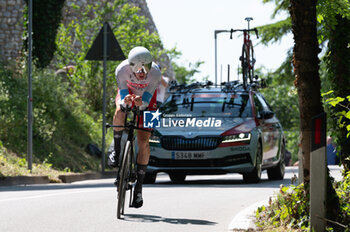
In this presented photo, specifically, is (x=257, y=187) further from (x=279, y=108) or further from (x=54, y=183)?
(x=279, y=108)

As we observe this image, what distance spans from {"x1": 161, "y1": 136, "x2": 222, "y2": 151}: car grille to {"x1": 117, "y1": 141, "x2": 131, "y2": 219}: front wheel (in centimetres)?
551

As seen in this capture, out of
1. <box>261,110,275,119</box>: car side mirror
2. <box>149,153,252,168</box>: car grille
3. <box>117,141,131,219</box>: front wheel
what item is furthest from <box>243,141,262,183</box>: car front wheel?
<box>117,141,131,219</box>: front wheel

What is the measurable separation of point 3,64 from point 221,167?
11909 millimetres

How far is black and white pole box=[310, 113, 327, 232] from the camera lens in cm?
696

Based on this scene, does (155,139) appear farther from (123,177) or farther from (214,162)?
(123,177)

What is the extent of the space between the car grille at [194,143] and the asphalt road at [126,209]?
0.97 metres

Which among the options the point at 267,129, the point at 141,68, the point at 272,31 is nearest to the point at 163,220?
the point at 141,68

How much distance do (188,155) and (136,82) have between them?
18.5 ft

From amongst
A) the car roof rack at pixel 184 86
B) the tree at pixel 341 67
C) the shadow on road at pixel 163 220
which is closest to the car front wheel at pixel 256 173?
the car roof rack at pixel 184 86

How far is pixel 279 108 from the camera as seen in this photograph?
7900 cm

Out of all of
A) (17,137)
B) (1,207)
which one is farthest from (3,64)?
(1,207)

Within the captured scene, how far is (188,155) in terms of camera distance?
1509 centimetres

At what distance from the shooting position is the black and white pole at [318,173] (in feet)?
22.8

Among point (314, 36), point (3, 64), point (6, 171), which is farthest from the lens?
point (3, 64)
